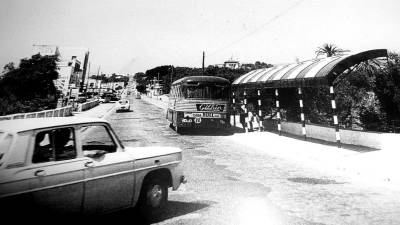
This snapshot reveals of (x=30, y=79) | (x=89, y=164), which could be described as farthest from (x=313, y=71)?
(x=30, y=79)

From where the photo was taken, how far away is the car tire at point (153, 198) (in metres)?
5.57

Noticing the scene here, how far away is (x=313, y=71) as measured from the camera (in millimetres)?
14484

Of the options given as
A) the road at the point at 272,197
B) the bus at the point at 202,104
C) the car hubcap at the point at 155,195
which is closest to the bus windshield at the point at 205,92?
the bus at the point at 202,104

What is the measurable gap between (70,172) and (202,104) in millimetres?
14658

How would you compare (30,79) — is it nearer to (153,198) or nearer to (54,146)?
(153,198)

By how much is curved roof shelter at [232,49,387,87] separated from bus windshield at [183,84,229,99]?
2.15m

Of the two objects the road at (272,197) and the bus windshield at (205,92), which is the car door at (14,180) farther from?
the bus windshield at (205,92)

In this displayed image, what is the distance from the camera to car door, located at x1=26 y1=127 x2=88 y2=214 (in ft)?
13.7

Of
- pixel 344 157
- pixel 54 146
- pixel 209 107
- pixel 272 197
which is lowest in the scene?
pixel 272 197

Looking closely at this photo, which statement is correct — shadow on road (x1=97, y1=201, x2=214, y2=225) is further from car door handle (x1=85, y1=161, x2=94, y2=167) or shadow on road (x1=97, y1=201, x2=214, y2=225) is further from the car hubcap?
car door handle (x1=85, y1=161, x2=94, y2=167)

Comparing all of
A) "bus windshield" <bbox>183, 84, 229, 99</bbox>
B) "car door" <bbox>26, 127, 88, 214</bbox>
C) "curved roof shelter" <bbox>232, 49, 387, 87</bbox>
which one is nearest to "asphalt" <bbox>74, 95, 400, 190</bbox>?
"curved roof shelter" <bbox>232, 49, 387, 87</bbox>

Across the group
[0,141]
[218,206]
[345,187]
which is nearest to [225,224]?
[218,206]

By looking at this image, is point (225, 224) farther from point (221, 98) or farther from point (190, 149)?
point (221, 98)

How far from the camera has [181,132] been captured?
20.3 meters
